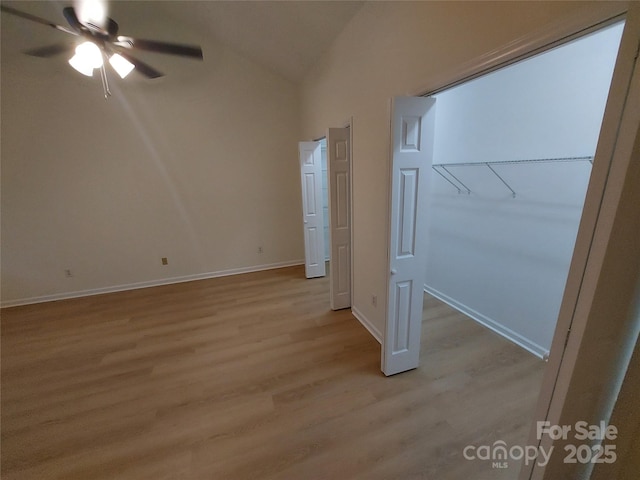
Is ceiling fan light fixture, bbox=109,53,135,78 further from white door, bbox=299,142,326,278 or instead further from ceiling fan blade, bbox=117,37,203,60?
white door, bbox=299,142,326,278

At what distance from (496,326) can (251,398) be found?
2366 millimetres

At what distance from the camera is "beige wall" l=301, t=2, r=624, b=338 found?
3.70 ft

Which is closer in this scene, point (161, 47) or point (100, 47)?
point (100, 47)

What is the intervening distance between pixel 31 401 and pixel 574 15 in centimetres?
379

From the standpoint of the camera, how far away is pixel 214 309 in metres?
3.23

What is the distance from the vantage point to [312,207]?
3.97m

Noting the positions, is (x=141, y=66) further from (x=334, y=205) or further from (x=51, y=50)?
(x=334, y=205)

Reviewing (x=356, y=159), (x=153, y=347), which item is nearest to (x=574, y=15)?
(x=356, y=159)

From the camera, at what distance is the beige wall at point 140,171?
3211mm

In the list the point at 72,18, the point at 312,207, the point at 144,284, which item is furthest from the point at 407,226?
the point at 144,284

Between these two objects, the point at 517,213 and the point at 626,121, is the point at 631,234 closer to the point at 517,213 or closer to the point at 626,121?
the point at 626,121

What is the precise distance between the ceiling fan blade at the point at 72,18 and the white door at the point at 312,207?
238 cm

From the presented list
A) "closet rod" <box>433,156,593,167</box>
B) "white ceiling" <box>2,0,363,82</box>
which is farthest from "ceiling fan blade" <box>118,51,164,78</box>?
Answer: "closet rod" <box>433,156,593,167</box>

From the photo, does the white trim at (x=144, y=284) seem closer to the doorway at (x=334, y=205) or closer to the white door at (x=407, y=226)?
the doorway at (x=334, y=205)
